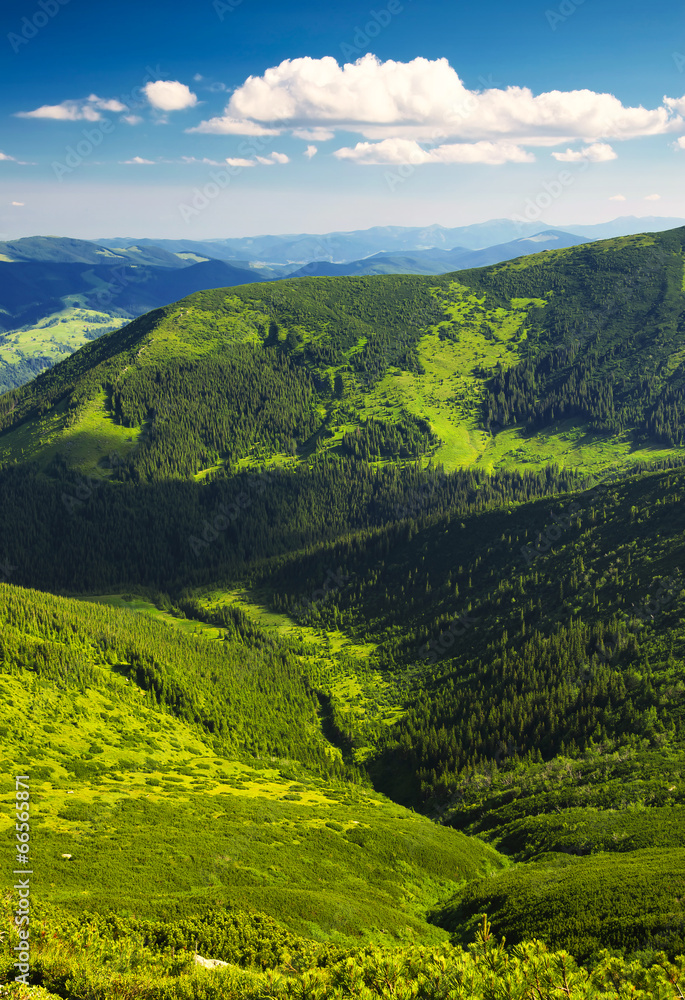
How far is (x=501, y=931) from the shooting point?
5722 centimetres

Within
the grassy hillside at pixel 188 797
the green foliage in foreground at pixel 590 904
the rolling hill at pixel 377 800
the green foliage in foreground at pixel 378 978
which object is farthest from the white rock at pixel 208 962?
the green foliage in foreground at pixel 590 904

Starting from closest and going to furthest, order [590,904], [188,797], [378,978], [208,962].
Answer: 1. [378,978]
2. [208,962]
3. [590,904]
4. [188,797]

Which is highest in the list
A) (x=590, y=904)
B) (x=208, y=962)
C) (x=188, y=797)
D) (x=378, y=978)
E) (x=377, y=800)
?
(x=378, y=978)

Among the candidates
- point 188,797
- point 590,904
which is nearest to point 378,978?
point 590,904

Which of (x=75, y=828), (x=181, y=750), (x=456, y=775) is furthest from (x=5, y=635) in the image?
(x=456, y=775)

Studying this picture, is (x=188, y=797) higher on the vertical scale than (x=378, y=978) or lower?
lower

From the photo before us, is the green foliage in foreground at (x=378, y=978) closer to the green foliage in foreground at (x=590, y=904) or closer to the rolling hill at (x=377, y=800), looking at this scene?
the rolling hill at (x=377, y=800)

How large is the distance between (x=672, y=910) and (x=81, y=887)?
5087 cm

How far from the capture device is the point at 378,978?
32781 millimetres

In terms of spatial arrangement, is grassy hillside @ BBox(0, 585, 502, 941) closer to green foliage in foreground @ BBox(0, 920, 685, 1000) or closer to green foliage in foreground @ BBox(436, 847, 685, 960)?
green foliage in foreground @ BBox(436, 847, 685, 960)

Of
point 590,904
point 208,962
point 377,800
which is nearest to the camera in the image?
point 208,962

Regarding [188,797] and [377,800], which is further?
[377,800]

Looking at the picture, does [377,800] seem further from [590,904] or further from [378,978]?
[378,978]

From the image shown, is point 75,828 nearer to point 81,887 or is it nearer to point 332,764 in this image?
point 81,887
